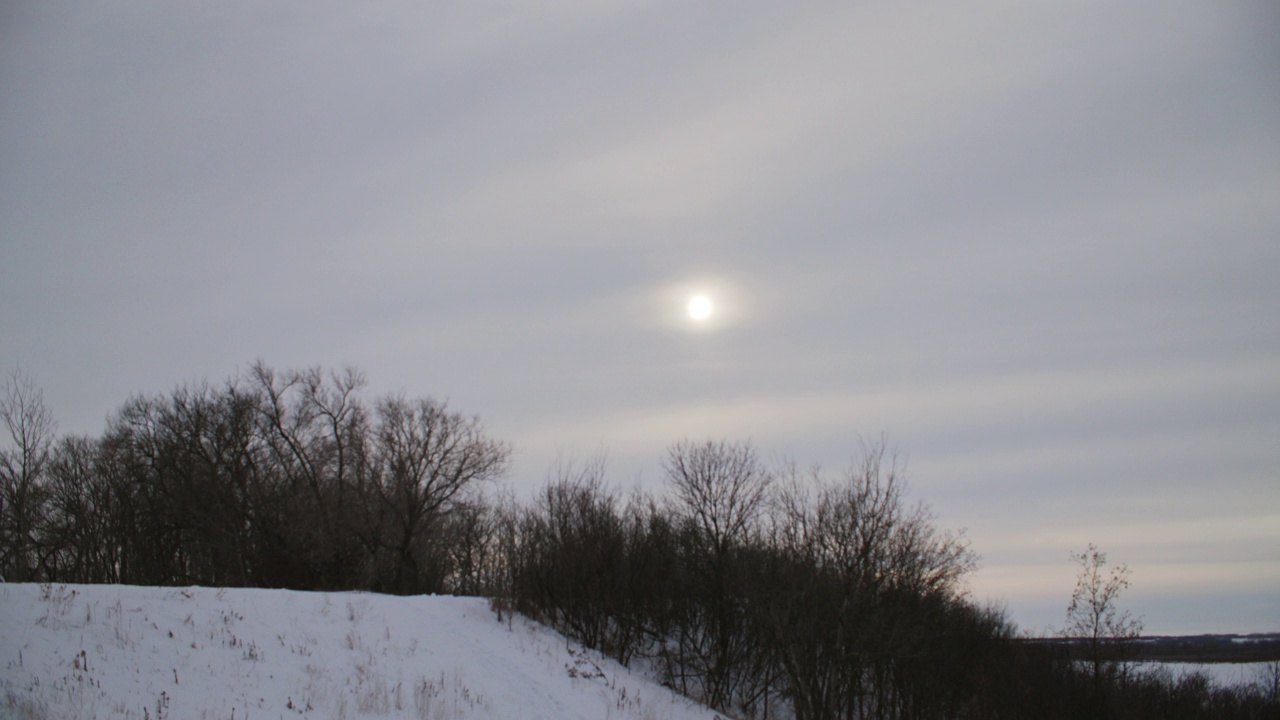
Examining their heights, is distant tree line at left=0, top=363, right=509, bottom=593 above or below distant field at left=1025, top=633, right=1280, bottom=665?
above

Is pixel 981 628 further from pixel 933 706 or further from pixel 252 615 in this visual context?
pixel 252 615

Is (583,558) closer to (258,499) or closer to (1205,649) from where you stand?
(258,499)

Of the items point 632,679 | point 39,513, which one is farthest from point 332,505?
point 632,679

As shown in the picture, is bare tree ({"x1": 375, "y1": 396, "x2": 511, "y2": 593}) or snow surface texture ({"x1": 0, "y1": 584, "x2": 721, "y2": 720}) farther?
bare tree ({"x1": 375, "y1": 396, "x2": 511, "y2": 593})

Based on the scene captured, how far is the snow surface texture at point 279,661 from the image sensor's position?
13320mm

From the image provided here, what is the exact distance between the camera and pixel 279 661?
55.2ft

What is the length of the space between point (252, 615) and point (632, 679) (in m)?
12.0

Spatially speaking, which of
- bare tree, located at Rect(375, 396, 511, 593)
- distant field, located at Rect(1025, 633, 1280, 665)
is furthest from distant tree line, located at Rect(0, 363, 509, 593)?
distant field, located at Rect(1025, 633, 1280, 665)

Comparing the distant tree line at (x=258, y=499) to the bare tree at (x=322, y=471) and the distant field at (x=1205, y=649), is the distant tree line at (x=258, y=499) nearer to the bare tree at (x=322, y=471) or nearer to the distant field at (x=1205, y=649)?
the bare tree at (x=322, y=471)

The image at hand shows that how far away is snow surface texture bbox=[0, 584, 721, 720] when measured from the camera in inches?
524

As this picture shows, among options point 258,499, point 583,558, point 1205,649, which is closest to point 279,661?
point 583,558

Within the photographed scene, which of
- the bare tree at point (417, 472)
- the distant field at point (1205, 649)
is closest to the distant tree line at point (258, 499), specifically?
the bare tree at point (417, 472)

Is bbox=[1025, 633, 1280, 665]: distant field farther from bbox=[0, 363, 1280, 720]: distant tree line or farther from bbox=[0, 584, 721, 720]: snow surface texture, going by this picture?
bbox=[0, 584, 721, 720]: snow surface texture

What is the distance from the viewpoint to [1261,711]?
43.2 metres
